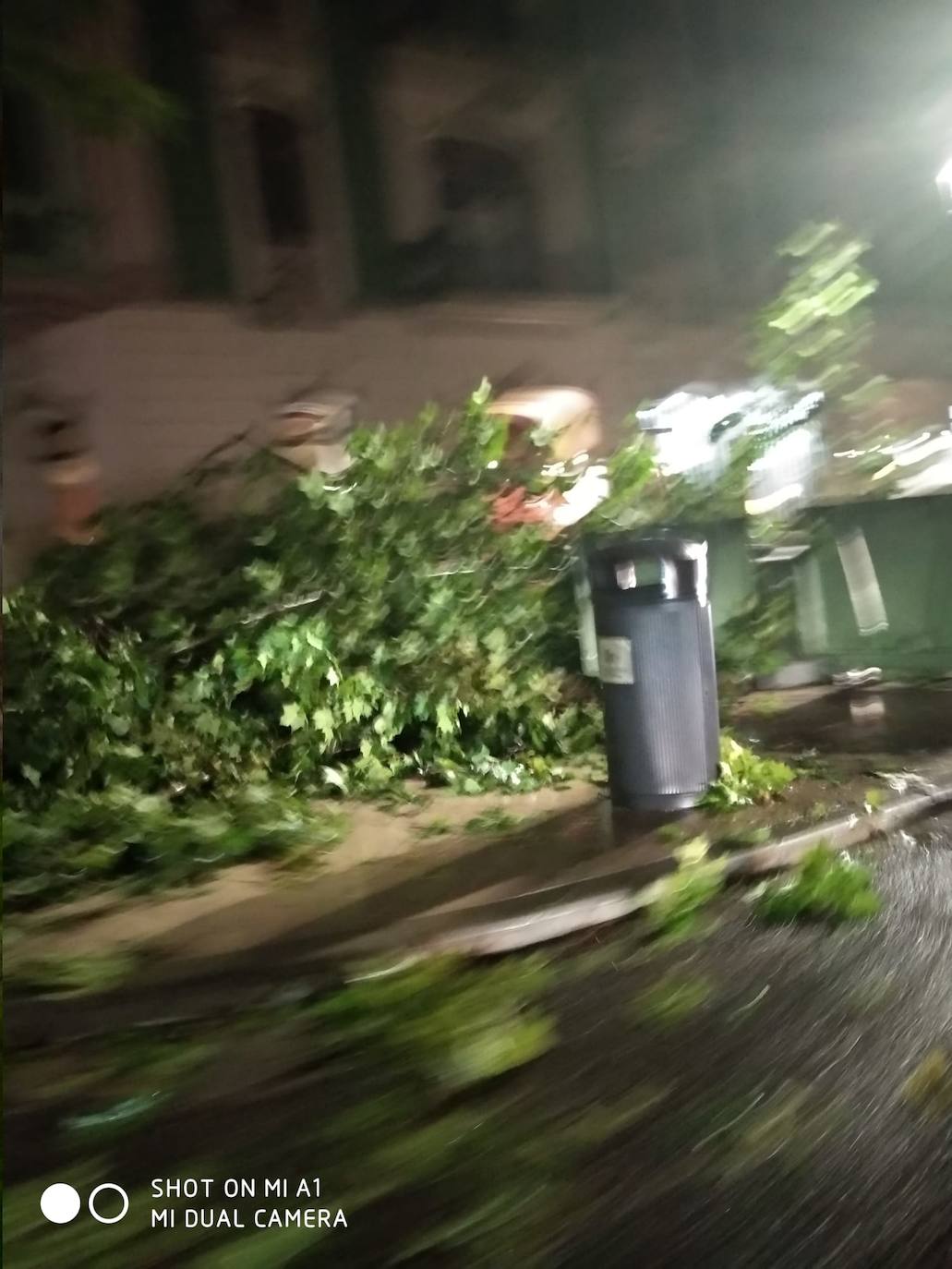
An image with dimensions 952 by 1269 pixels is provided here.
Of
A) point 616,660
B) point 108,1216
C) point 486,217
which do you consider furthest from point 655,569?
point 486,217

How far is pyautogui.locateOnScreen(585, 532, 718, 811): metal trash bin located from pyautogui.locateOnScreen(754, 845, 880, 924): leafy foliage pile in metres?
0.93

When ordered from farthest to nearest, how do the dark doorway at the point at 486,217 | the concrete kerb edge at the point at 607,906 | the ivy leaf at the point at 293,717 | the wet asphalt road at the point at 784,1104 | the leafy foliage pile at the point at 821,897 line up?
the dark doorway at the point at 486,217 < the ivy leaf at the point at 293,717 < the leafy foliage pile at the point at 821,897 < the concrete kerb edge at the point at 607,906 < the wet asphalt road at the point at 784,1104

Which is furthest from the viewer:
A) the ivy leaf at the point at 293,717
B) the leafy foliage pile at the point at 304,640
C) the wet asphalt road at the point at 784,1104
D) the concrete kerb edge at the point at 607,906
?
the ivy leaf at the point at 293,717

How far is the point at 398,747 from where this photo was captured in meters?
5.45

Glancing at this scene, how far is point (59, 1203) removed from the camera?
6.84 ft

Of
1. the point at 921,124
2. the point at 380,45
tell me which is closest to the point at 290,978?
the point at 380,45

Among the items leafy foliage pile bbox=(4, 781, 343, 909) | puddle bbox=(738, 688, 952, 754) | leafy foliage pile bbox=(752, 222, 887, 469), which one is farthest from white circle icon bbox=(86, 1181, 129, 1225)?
leafy foliage pile bbox=(752, 222, 887, 469)

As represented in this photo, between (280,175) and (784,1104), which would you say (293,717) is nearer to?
(784,1104)

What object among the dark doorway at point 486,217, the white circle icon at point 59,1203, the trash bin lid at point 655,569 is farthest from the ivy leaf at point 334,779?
the dark doorway at point 486,217

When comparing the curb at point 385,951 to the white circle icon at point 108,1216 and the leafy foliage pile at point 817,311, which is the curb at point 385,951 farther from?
the leafy foliage pile at point 817,311

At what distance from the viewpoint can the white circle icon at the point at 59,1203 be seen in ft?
6.73

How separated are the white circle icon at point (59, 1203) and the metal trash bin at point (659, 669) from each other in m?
2.94

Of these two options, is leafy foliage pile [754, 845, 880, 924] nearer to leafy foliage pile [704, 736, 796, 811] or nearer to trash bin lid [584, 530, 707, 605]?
leafy foliage pile [704, 736, 796, 811]

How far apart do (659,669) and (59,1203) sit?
308 centimetres
